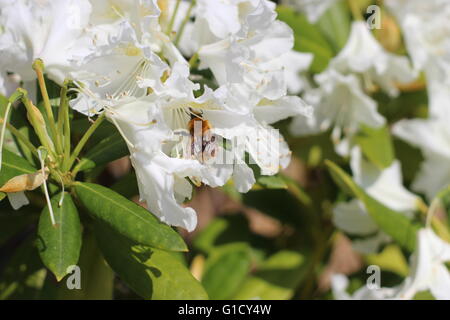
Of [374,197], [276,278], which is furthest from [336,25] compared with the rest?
[276,278]

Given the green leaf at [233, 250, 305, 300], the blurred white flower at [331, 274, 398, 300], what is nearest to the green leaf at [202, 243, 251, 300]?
the green leaf at [233, 250, 305, 300]

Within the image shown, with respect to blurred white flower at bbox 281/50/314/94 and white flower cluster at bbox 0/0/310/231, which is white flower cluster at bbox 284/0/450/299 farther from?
white flower cluster at bbox 0/0/310/231

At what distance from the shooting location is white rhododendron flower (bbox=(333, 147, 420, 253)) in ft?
4.44

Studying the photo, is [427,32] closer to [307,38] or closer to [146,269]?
[307,38]

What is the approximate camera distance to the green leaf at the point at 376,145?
4.65 ft

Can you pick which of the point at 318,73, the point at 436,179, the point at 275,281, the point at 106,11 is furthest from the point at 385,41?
the point at 106,11

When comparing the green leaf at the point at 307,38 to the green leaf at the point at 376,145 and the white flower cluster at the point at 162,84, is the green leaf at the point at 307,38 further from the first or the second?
the white flower cluster at the point at 162,84

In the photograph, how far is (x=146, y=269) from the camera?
958mm

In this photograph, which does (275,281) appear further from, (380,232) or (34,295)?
(34,295)

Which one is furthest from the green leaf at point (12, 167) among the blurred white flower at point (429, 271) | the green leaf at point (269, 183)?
the blurred white flower at point (429, 271)

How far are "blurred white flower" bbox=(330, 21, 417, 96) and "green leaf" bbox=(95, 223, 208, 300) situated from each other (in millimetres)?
615

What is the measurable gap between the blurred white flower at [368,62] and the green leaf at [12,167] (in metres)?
0.74

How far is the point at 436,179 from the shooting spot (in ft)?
4.80

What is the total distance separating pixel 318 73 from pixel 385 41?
0.22 metres
